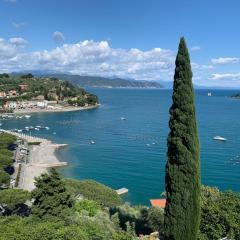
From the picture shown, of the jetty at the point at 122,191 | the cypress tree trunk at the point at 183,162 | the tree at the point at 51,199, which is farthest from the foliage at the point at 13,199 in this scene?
the cypress tree trunk at the point at 183,162

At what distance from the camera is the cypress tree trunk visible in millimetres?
17000

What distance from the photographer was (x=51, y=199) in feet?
90.0

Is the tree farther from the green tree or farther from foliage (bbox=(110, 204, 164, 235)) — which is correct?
the green tree

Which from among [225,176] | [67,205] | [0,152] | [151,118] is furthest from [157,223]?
[151,118]

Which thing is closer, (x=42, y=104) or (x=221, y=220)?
(x=221, y=220)

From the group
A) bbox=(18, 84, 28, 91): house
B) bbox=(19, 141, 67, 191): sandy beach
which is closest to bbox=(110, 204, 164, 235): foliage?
bbox=(19, 141, 67, 191): sandy beach

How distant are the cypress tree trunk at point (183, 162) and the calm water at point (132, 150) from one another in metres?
31.8

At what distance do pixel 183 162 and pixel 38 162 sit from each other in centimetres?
5367

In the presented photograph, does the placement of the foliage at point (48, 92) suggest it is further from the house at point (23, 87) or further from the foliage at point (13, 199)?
the foliage at point (13, 199)

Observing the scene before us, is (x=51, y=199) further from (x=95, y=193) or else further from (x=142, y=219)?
(x=95, y=193)

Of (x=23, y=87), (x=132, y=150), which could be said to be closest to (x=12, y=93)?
(x=23, y=87)

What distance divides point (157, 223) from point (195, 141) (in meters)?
8.73

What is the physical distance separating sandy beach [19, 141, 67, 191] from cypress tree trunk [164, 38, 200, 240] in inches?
1420

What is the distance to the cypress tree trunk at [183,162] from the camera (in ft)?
55.8
